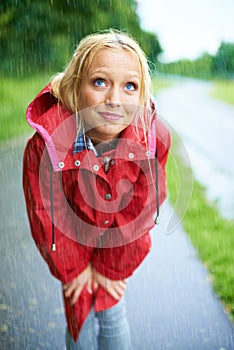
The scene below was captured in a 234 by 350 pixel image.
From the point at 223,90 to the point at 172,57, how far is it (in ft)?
0.84

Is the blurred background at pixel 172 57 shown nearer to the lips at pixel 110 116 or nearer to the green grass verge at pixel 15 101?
the green grass verge at pixel 15 101

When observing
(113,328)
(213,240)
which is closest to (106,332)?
(113,328)

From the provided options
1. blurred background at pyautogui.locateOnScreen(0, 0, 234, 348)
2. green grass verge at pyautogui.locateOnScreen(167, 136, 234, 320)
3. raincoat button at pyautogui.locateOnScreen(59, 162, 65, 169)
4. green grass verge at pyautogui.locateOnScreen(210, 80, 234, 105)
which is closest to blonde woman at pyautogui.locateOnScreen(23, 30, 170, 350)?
raincoat button at pyautogui.locateOnScreen(59, 162, 65, 169)

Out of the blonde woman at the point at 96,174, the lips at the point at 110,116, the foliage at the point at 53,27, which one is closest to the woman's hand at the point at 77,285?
the blonde woman at the point at 96,174

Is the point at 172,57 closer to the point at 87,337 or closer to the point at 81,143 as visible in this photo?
the point at 81,143

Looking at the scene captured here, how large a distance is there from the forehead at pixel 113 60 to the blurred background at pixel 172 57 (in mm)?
230

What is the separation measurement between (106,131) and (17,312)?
799 millimetres

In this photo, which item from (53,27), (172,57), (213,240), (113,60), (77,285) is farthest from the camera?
(213,240)

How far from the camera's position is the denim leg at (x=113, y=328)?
1114mm

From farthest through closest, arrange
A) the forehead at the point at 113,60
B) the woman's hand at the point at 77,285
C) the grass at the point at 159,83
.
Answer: the grass at the point at 159,83 < the woman's hand at the point at 77,285 < the forehead at the point at 113,60

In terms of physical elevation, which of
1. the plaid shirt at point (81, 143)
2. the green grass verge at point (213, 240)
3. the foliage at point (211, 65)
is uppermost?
the foliage at point (211, 65)

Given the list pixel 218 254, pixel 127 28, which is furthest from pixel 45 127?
pixel 218 254

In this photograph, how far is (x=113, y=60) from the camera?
3.13 ft

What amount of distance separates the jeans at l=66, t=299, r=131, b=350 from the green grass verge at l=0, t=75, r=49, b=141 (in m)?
0.76
